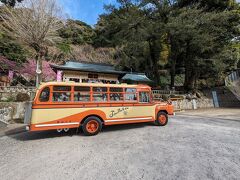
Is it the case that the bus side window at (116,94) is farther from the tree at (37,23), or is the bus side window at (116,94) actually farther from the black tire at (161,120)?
the tree at (37,23)

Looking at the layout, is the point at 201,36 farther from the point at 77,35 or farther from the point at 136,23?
the point at 77,35

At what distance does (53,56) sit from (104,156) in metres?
23.3

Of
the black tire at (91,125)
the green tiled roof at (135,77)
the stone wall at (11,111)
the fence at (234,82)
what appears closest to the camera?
the black tire at (91,125)

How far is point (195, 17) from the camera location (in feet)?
44.4

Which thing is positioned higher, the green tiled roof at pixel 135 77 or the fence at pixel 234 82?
the green tiled roof at pixel 135 77

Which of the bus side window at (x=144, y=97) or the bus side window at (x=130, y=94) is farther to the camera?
the bus side window at (x=144, y=97)

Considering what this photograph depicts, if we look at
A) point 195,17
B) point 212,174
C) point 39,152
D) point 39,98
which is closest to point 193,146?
point 212,174

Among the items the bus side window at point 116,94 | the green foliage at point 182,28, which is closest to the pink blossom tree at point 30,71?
the green foliage at point 182,28

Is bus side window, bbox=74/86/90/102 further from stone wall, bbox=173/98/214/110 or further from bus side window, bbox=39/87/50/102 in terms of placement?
stone wall, bbox=173/98/214/110

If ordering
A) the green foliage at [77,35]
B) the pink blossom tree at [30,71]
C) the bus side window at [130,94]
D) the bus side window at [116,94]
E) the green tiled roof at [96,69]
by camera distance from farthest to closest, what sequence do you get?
the green foliage at [77,35], the pink blossom tree at [30,71], the green tiled roof at [96,69], the bus side window at [130,94], the bus side window at [116,94]

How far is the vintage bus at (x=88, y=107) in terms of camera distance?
6.08 meters

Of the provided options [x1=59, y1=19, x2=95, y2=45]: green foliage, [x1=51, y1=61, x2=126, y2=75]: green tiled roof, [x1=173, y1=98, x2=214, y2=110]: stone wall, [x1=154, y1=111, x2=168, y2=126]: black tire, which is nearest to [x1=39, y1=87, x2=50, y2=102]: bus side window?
[x1=154, y1=111, x2=168, y2=126]: black tire

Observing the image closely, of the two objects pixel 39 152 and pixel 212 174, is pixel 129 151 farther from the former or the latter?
pixel 39 152

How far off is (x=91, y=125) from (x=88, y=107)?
82 centimetres
